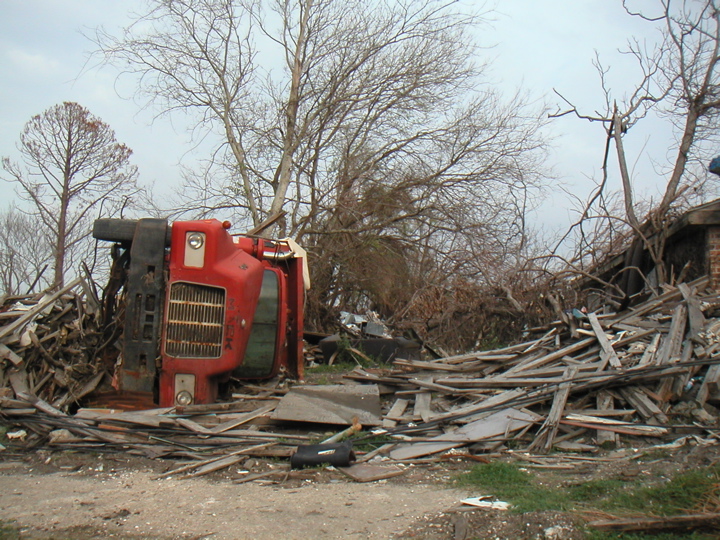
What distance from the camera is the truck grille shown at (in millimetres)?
6410

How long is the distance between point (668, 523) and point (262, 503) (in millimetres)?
2283

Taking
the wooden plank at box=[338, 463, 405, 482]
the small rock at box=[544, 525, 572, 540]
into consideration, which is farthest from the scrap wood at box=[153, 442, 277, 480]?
the small rock at box=[544, 525, 572, 540]

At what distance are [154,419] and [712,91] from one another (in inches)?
766

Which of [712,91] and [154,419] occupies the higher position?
[712,91]

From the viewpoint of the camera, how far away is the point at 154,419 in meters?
6.04

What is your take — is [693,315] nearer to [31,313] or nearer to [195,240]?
[195,240]

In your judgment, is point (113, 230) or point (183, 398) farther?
point (113, 230)

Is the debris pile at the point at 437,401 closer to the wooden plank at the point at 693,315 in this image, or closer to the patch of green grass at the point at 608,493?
the wooden plank at the point at 693,315

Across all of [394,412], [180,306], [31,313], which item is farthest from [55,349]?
[394,412]

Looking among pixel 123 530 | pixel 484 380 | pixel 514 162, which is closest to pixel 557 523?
pixel 123 530

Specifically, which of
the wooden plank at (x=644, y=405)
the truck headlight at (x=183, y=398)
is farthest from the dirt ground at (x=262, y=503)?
the truck headlight at (x=183, y=398)

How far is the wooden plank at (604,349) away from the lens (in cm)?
688

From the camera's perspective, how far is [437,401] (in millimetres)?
7055

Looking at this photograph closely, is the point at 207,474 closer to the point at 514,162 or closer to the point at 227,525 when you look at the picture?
the point at 227,525
